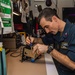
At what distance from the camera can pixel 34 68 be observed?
149cm

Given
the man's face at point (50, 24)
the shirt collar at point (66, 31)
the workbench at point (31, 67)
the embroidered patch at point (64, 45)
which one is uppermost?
the man's face at point (50, 24)

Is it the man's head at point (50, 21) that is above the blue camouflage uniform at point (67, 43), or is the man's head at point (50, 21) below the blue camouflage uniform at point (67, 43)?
above

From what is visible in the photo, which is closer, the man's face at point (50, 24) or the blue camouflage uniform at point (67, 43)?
A: the blue camouflage uniform at point (67, 43)

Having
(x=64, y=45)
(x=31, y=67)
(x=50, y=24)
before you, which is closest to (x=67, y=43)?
(x=64, y=45)

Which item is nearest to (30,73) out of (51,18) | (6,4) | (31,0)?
(51,18)

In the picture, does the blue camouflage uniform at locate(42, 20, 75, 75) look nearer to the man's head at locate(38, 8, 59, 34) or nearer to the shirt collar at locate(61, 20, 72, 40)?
the shirt collar at locate(61, 20, 72, 40)

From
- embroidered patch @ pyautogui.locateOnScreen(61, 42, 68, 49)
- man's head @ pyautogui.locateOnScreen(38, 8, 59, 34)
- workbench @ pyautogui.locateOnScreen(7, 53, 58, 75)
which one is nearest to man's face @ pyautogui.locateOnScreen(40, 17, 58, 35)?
man's head @ pyautogui.locateOnScreen(38, 8, 59, 34)

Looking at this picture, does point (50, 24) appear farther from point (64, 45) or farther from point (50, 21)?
point (64, 45)

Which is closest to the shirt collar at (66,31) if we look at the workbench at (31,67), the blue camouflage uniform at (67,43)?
the blue camouflage uniform at (67,43)

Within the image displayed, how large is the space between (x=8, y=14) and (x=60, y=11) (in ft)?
6.55

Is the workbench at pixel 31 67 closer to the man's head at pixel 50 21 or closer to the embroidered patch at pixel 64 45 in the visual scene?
the embroidered patch at pixel 64 45

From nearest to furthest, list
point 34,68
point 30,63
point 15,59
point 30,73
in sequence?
point 30,73 < point 34,68 < point 30,63 < point 15,59

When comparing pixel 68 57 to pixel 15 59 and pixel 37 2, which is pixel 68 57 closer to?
pixel 15 59

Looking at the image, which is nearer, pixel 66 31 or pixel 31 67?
pixel 31 67
